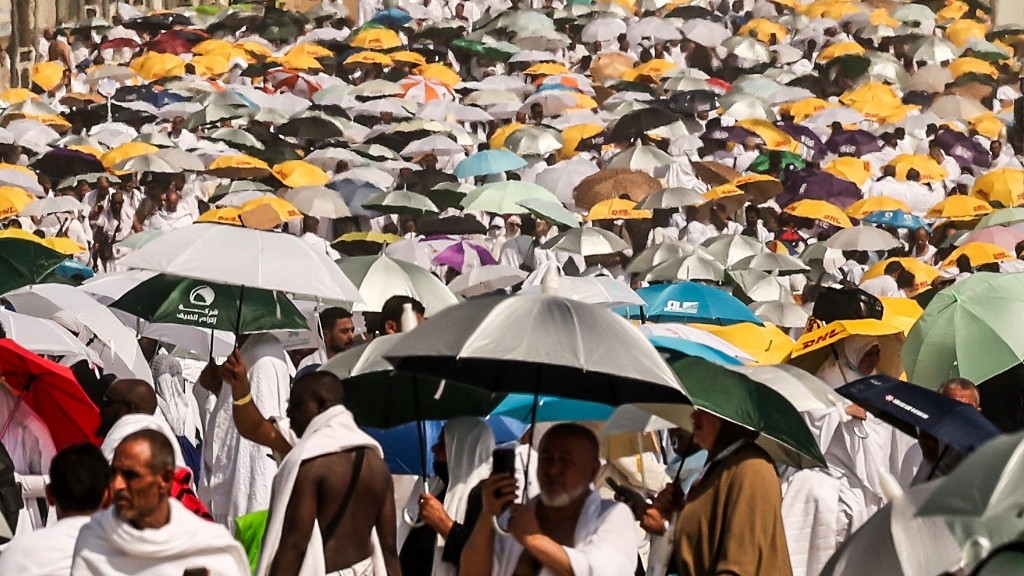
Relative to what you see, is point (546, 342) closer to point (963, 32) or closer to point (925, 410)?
point (925, 410)

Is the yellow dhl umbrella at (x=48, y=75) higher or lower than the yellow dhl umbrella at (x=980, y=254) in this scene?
lower

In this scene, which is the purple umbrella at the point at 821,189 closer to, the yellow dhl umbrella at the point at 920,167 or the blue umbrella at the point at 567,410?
the yellow dhl umbrella at the point at 920,167

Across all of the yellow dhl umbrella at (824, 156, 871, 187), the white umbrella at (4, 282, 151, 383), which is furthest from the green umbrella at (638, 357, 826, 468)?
the yellow dhl umbrella at (824, 156, 871, 187)

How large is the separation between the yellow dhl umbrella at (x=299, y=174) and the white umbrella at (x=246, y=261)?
44.2 feet

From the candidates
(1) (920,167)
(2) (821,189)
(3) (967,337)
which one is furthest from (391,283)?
(1) (920,167)

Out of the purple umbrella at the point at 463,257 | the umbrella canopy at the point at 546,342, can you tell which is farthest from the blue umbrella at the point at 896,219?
the umbrella canopy at the point at 546,342

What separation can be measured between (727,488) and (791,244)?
1466cm

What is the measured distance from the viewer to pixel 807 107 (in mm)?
30578

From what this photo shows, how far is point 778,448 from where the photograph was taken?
25.1ft

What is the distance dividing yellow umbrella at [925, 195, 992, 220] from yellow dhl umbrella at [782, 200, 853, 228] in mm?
916

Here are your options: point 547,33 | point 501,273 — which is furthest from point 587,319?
point 547,33

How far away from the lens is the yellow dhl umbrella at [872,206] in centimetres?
2252

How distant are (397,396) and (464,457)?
0.38 metres

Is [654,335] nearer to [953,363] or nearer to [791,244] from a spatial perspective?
[953,363]
